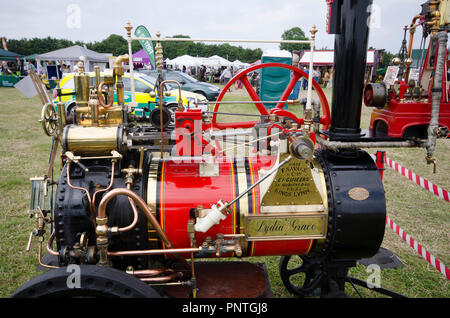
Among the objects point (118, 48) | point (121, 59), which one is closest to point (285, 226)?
point (121, 59)

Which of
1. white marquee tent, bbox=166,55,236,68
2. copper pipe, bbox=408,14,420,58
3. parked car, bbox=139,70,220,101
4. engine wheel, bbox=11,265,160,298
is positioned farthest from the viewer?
white marquee tent, bbox=166,55,236,68

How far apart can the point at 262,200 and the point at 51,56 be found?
75.4 feet

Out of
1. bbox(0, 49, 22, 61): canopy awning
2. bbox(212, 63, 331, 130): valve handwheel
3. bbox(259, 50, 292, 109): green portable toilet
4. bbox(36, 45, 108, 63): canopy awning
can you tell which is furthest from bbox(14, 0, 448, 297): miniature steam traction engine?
bbox(0, 49, 22, 61): canopy awning

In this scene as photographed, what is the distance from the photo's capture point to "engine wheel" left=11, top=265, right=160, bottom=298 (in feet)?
5.39

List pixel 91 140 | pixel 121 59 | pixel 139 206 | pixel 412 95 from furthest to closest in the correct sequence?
pixel 412 95 < pixel 121 59 < pixel 91 140 < pixel 139 206

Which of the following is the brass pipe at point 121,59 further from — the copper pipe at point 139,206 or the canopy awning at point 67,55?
the canopy awning at point 67,55

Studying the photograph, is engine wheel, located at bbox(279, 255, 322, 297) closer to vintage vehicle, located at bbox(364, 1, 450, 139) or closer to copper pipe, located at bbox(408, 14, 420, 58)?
vintage vehicle, located at bbox(364, 1, 450, 139)

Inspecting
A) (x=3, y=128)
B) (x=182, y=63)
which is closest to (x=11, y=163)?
(x=3, y=128)

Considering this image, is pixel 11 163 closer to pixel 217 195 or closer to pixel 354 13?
pixel 217 195

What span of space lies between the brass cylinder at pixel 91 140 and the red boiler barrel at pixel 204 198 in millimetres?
348

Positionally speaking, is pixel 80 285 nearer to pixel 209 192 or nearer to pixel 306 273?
pixel 209 192

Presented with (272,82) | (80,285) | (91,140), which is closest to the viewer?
(80,285)

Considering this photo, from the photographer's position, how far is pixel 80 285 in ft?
5.41

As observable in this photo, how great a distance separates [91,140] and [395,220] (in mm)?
4192
